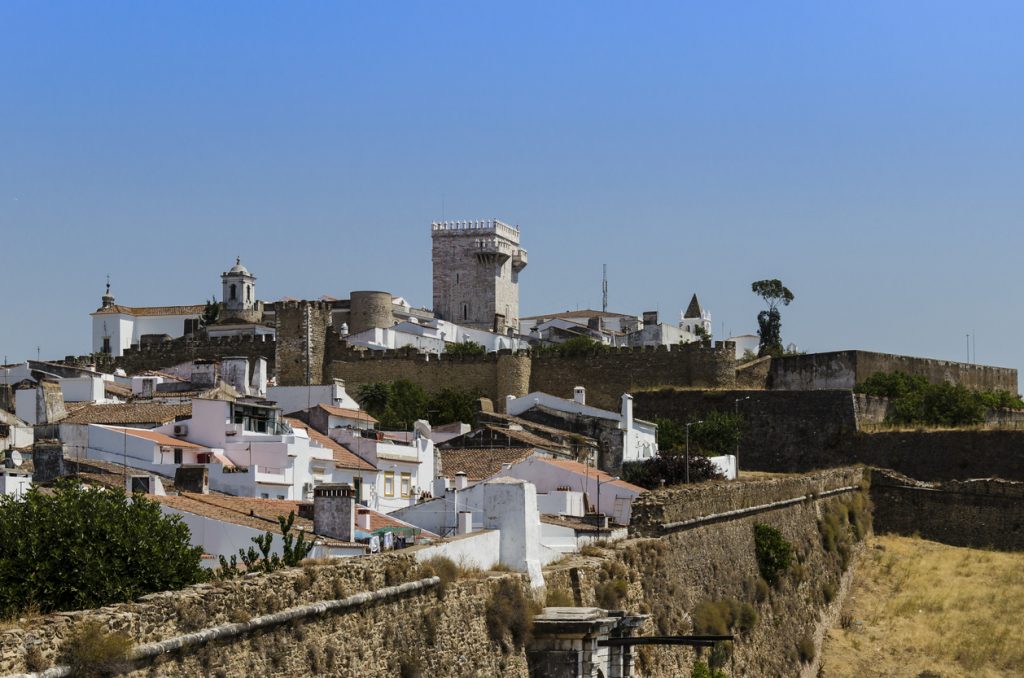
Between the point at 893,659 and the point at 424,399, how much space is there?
86.3ft

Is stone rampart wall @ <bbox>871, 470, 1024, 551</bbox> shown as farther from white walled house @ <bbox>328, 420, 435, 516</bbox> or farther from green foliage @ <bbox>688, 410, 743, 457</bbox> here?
white walled house @ <bbox>328, 420, 435, 516</bbox>

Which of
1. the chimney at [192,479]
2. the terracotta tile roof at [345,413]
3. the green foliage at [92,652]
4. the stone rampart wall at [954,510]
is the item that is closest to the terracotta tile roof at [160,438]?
the chimney at [192,479]

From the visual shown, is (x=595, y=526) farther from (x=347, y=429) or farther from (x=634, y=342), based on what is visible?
(x=634, y=342)

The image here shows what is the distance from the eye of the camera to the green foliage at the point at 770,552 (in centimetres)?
3100

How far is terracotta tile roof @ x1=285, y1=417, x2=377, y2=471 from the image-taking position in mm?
34438

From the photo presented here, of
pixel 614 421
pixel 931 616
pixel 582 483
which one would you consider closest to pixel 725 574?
pixel 582 483

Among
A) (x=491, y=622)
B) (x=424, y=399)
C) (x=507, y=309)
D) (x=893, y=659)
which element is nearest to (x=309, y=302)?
(x=424, y=399)

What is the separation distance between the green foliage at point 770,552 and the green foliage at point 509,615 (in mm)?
13470

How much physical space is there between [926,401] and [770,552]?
26.5m

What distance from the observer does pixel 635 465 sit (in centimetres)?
4256

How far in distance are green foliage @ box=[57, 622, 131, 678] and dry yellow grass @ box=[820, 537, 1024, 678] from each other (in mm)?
21202

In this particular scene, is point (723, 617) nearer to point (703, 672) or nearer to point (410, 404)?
point (703, 672)

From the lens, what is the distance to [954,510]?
134ft

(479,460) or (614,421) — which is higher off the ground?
(614,421)
